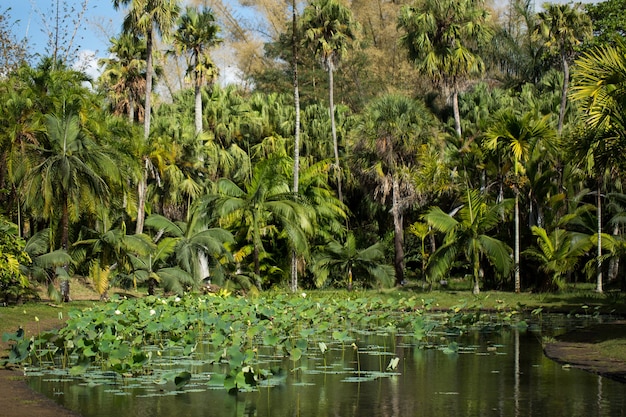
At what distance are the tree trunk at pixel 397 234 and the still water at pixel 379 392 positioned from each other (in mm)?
20927

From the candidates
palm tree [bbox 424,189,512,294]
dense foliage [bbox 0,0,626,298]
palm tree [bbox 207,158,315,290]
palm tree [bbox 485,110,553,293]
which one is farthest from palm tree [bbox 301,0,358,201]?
palm tree [bbox 485,110,553,293]

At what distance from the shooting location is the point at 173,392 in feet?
36.2

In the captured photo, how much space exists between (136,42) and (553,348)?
89.8 feet

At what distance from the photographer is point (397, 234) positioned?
36.0 meters

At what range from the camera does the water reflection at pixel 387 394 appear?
991cm

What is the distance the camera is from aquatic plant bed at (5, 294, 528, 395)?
1176cm

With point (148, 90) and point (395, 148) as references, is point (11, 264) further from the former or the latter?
point (395, 148)

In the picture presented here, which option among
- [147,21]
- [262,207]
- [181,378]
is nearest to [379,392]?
[181,378]

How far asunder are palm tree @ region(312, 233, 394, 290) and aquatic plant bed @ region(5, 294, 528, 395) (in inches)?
487

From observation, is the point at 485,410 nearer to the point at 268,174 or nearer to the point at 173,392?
the point at 173,392

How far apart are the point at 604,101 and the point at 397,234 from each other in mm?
20741

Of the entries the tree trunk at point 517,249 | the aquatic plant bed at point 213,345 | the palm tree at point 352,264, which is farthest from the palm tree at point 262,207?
the aquatic plant bed at point 213,345

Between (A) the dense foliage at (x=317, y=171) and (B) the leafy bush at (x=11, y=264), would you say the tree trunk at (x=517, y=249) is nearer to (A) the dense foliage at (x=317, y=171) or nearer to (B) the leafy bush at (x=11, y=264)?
(A) the dense foliage at (x=317, y=171)

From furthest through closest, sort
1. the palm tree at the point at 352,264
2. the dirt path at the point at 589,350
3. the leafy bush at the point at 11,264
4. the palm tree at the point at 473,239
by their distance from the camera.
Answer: the palm tree at the point at 352,264 → the palm tree at the point at 473,239 → the leafy bush at the point at 11,264 → the dirt path at the point at 589,350
